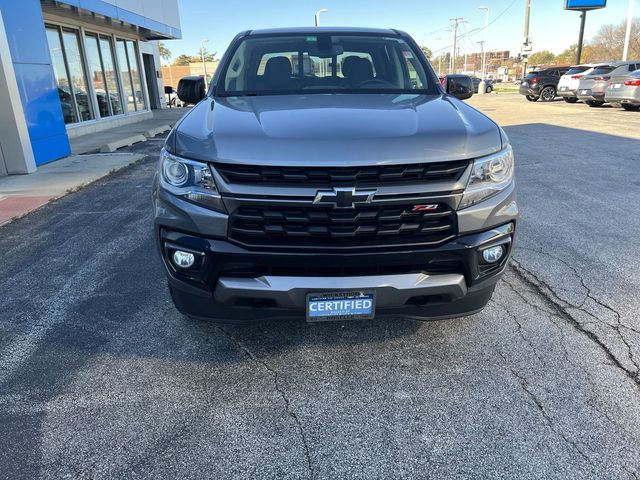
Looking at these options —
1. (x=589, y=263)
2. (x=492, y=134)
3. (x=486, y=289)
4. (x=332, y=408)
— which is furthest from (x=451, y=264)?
(x=589, y=263)

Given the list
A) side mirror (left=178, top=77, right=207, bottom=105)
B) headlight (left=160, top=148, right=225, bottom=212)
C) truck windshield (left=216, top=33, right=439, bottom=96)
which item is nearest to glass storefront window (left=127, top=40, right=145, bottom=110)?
side mirror (left=178, top=77, right=207, bottom=105)

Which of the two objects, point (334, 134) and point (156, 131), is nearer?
point (334, 134)

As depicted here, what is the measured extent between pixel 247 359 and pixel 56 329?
1.43m

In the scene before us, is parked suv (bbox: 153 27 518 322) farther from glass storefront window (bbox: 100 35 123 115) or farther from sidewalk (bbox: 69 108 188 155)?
glass storefront window (bbox: 100 35 123 115)

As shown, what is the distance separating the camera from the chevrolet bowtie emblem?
7.57 ft

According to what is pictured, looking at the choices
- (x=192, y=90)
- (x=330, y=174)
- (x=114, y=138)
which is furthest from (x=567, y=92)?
(x=330, y=174)

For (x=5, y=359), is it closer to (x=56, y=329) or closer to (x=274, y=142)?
(x=56, y=329)

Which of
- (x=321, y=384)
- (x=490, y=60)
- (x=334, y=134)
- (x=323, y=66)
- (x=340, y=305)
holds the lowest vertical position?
(x=321, y=384)

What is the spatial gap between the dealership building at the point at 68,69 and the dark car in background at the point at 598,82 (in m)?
16.4

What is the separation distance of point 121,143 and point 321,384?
11.1m

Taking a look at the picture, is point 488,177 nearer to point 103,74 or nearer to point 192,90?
point 192,90

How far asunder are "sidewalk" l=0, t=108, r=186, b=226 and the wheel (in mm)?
20227

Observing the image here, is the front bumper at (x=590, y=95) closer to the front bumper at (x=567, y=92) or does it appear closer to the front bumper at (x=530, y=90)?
the front bumper at (x=567, y=92)

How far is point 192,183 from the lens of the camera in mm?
2449
